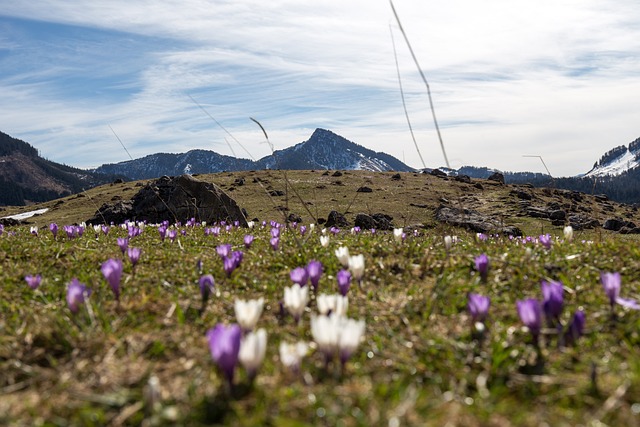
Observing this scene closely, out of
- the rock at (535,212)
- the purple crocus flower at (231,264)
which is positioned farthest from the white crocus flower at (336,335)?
the rock at (535,212)

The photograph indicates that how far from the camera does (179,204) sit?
74.2ft

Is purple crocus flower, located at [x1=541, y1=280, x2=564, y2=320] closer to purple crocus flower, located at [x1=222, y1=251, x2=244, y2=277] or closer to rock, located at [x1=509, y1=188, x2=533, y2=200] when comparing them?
purple crocus flower, located at [x1=222, y1=251, x2=244, y2=277]

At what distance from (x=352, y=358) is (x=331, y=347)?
56 cm

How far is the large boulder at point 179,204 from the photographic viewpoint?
2039 centimetres

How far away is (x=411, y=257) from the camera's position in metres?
6.13

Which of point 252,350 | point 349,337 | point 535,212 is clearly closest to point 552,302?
point 349,337

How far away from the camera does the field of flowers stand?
2.35 meters

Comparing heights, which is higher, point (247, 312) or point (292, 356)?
point (247, 312)

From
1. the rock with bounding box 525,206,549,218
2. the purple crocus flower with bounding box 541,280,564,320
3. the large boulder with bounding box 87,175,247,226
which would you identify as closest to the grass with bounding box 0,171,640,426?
the purple crocus flower with bounding box 541,280,564,320

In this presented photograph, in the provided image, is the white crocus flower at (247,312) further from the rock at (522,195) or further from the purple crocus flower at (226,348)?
the rock at (522,195)

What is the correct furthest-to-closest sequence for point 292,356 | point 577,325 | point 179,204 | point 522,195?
point 522,195
point 179,204
point 577,325
point 292,356

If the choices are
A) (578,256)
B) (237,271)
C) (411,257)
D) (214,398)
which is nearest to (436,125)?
(411,257)

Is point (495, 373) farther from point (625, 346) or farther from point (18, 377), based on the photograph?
point (18, 377)

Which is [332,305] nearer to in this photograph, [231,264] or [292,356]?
[292,356]
